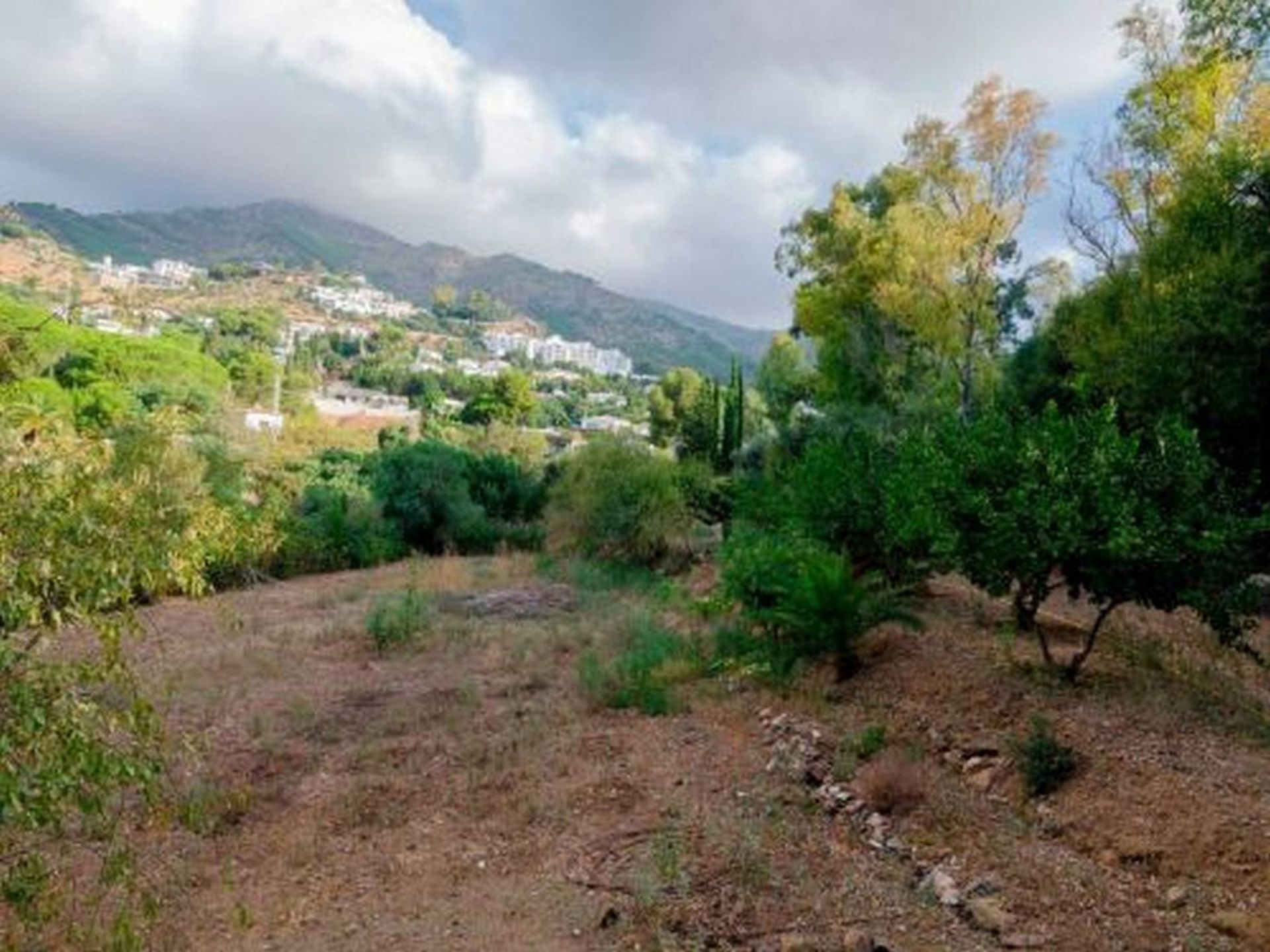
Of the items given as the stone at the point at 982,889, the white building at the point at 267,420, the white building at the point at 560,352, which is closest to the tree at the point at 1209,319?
the stone at the point at 982,889

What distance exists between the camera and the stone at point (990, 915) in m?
4.47

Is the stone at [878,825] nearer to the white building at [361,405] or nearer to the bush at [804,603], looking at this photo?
the bush at [804,603]

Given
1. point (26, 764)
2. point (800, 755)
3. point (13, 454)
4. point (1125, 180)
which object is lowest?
point (800, 755)

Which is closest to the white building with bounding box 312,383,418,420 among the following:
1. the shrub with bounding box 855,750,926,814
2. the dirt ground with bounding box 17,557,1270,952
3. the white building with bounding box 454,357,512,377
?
the white building with bounding box 454,357,512,377

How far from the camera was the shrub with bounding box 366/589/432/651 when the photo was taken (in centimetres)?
1140

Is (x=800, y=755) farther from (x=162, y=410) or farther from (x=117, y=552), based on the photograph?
(x=162, y=410)

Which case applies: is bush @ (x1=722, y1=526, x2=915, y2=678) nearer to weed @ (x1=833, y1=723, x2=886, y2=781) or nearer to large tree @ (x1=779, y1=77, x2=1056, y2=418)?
weed @ (x1=833, y1=723, x2=886, y2=781)

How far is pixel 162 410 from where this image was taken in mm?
8000

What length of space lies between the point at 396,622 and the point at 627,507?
7.91 metres

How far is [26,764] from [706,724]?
6094 mm

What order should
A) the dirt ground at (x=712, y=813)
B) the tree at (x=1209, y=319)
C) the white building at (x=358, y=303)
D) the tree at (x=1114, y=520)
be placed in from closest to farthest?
the dirt ground at (x=712, y=813), the tree at (x=1114, y=520), the tree at (x=1209, y=319), the white building at (x=358, y=303)

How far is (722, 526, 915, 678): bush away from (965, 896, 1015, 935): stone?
379cm

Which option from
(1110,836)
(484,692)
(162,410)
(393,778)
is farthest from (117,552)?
(484,692)

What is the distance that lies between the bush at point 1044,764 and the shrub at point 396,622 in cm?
768
